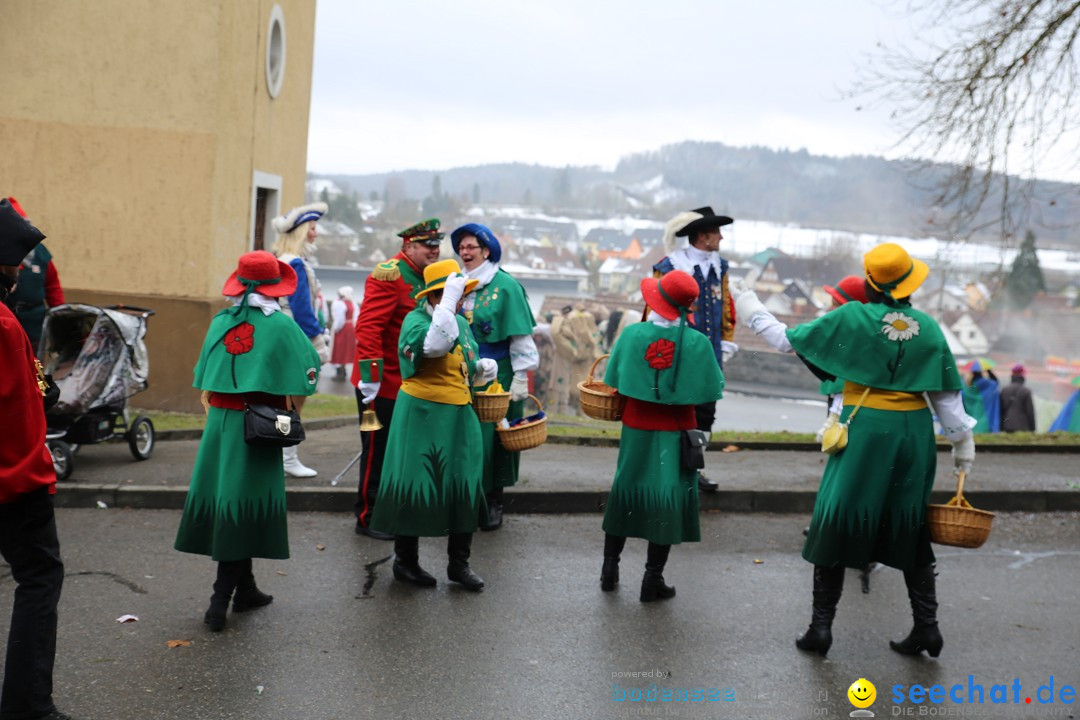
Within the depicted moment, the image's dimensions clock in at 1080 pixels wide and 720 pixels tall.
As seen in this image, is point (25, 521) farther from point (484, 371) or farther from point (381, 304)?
point (381, 304)

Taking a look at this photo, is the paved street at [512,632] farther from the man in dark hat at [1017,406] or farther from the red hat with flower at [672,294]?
the man in dark hat at [1017,406]

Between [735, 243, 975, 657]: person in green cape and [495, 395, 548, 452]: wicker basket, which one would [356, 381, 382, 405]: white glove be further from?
[735, 243, 975, 657]: person in green cape

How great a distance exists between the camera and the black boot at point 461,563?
6.65 meters

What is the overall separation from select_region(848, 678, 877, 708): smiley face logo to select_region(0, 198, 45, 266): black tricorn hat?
3.98 metres

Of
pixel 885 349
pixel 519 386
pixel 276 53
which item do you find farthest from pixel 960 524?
pixel 276 53

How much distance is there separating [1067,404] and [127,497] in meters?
17.4

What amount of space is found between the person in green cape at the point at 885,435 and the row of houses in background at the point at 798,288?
1892 inches

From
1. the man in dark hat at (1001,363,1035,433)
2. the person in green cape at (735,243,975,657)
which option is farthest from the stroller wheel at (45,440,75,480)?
the man in dark hat at (1001,363,1035,433)

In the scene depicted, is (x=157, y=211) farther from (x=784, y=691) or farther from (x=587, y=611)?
(x=784, y=691)

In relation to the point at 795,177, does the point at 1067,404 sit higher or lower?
lower

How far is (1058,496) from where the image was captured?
984cm

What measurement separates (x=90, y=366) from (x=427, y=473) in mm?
4130

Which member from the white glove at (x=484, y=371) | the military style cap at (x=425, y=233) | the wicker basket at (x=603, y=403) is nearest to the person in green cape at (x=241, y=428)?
the white glove at (x=484, y=371)

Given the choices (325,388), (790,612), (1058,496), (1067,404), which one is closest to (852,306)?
(790,612)
